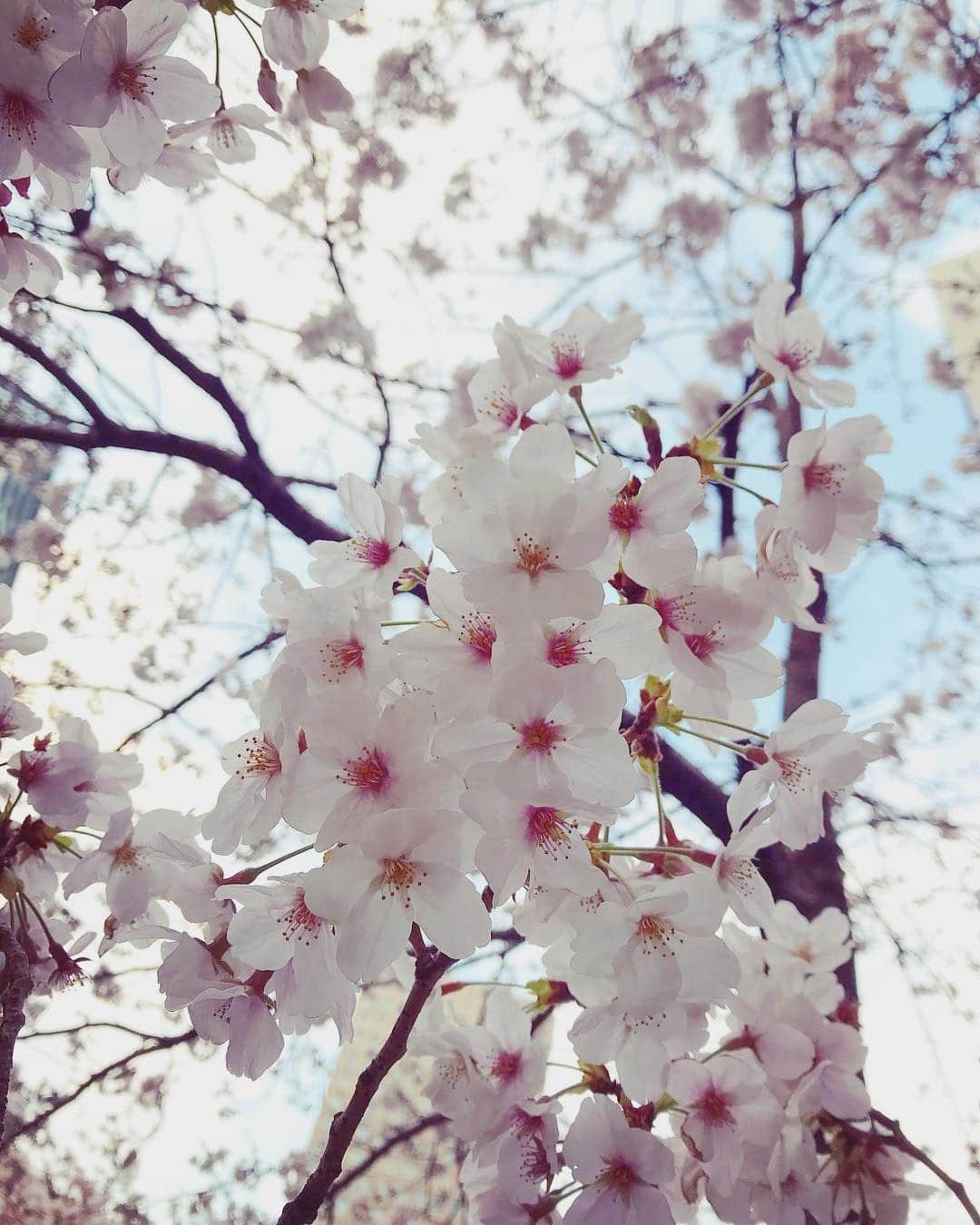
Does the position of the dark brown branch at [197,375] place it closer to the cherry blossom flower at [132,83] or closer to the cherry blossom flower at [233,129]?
the cherry blossom flower at [233,129]

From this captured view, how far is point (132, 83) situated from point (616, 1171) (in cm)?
148

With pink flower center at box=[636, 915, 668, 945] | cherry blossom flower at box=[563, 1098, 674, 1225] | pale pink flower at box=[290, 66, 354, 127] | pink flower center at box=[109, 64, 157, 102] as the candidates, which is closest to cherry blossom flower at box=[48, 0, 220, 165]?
pink flower center at box=[109, 64, 157, 102]

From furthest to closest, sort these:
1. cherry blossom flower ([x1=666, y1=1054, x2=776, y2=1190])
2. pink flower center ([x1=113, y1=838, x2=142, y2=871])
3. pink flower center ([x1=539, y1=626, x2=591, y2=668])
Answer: pink flower center ([x1=113, y1=838, x2=142, y2=871]), cherry blossom flower ([x1=666, y1=1054, x2=776, y2=1190]), pink flower center ([x1=539, y1=626, x2=591, y2=668])

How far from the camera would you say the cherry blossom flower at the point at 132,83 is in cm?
80

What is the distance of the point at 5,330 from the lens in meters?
2.04

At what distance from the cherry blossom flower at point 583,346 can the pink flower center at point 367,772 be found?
762mm

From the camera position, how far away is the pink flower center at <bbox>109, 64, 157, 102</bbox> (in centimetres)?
84

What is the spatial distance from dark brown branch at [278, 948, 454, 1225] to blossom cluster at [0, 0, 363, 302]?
3.43 feet

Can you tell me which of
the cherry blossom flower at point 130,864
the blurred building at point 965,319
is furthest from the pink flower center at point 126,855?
the blurred building at point 965,319

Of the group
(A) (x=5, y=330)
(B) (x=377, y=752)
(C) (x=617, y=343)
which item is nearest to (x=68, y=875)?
(B) (x=377, y=752)

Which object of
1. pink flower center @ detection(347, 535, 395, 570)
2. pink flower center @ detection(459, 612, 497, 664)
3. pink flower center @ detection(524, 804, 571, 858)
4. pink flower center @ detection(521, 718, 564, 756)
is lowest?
pink flower center @ detection(524, 804, 571, 858)

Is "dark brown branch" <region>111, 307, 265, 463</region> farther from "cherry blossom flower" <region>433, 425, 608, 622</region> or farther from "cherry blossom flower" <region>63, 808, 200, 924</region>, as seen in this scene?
"cherry blossom flower" <region>433, 425, 608, 622</region>

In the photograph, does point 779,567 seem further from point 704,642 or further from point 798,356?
point 798,356

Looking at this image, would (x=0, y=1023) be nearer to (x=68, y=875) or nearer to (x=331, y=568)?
(x=68, y=875)
